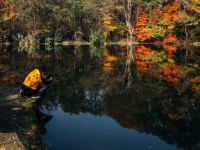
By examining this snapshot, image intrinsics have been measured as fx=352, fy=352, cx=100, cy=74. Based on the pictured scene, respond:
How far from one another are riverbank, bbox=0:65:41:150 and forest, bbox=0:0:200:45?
4805 cm

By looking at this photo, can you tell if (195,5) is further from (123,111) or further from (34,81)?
(34,81)

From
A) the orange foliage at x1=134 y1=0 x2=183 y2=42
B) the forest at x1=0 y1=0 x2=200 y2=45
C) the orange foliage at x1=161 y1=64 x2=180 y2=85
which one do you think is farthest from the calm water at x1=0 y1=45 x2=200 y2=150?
the forest at x1=0 y1=0 x2=200 y2=45

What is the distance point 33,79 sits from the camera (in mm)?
12445

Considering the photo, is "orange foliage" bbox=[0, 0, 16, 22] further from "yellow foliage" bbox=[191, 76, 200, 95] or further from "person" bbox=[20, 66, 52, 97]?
"person" bbox=[20, 66, 52, 97]

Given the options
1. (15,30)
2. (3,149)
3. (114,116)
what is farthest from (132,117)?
(15,30)

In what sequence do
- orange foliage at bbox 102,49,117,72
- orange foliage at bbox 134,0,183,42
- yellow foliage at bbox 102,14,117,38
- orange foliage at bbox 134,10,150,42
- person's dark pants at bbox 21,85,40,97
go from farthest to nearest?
yellow foliage at bbox 102,14,117,38 → orange foliage at bbox 134,10,150,42 → orange foliage at bbox 134,0,183,42 → orange foliage at bbox 102,49,117,72 → person's dark pants at bbox 21,85,40,97

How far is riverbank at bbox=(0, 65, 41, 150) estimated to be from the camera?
8.78 metres

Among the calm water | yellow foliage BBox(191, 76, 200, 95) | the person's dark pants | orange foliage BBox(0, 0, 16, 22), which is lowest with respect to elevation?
the calm water

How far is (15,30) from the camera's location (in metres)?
63.6

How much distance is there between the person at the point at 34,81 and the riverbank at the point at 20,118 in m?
0.31

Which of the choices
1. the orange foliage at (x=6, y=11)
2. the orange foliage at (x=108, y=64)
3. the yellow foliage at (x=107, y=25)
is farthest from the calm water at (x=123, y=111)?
the orange foliage at (x=6, y=11)

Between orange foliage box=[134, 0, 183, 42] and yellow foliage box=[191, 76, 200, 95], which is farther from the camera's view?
orange foliage box=[134, 0, 183, 42]

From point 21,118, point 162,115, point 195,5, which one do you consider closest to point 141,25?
point 195,5

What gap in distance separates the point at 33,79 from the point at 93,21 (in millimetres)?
55666
